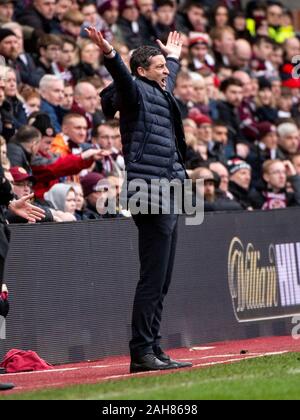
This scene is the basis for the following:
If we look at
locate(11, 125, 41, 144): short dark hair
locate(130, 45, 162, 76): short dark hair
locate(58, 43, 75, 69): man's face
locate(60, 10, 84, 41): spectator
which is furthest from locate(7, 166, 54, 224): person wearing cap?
locate(60, 10, 84, 41): spectator

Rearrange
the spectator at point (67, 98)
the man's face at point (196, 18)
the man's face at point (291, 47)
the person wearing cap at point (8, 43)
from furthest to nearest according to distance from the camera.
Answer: the man's face at point (291, 47) < the man's face at point (196, 18) < the spectator at point (67, 98) < the person wearing cap at point (8, 43)

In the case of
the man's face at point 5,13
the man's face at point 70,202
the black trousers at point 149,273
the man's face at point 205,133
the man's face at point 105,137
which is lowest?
the black trousers at point 149,273

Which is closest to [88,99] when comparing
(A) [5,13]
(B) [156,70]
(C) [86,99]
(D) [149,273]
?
(C) [86,99]

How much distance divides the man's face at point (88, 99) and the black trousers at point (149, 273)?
653cm

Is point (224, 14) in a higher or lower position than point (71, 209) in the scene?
higher

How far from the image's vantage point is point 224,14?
904 inches

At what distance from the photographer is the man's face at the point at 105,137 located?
15719 millimetres

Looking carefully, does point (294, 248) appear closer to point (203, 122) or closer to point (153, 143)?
point (203, 122)

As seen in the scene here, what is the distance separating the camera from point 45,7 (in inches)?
710

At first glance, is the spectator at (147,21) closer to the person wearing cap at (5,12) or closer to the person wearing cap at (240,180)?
the person wearing cap at (240,180)

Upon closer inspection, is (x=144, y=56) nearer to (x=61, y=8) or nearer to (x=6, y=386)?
(x=6, y=386)

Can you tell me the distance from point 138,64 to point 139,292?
71.0 inches

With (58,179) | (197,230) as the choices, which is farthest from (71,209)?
(197,230)

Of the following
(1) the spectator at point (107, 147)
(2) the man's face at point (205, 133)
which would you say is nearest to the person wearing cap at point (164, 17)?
(2) the man's face at point (205, 133)
